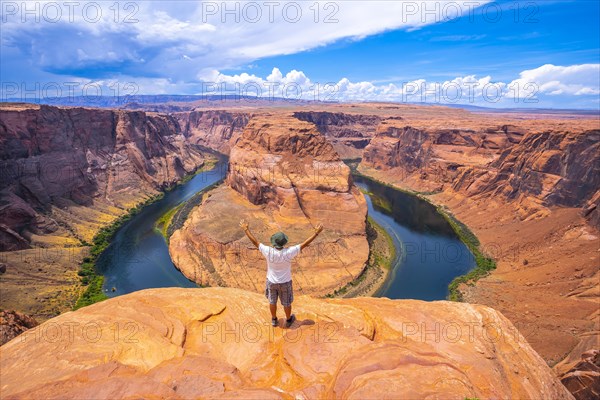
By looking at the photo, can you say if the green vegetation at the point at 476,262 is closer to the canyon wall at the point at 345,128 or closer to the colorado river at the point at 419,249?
the colorado river at the point at 419,249

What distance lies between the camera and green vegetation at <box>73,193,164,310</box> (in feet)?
142

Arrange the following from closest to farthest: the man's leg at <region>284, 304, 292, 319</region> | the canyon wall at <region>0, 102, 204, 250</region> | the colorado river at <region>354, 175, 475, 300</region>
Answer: the man's leg at <region>284, 304, 292, 319</region> → the colorado river at <region>354, 175, 475, 300</region> → the canyon wall at <region>0, 102, 204, 250</region>

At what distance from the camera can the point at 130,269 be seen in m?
52.1

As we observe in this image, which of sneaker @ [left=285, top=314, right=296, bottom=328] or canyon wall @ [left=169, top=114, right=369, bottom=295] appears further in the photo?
canyon wall @ [left=169, top=114, right=369, bottom=295]

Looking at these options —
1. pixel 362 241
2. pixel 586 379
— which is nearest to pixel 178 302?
pixel 586 379

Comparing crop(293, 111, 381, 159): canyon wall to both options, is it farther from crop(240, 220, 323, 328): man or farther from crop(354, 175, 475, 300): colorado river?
crop(240, 220, 323, 328): man

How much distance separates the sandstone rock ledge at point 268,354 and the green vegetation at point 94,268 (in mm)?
38676

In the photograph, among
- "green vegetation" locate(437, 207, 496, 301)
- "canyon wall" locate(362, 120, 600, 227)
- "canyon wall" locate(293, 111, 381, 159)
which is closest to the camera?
"green vegetation" locate(437, 207, 496, 301)

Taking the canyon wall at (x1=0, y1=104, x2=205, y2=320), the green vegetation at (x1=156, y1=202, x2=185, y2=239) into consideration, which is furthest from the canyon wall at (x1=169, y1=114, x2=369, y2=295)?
the canyon wall at (x1=0, y1=104, x2=205, y2=320)

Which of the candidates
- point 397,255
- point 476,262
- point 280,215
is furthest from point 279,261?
point 476,262

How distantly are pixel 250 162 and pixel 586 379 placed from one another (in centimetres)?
5993

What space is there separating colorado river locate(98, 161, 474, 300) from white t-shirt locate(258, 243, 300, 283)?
37.4 metres

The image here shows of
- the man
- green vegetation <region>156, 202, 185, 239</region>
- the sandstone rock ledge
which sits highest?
the man

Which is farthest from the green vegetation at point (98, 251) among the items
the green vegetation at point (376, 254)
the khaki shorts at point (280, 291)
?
the khaki shorts at point (280, 291)
